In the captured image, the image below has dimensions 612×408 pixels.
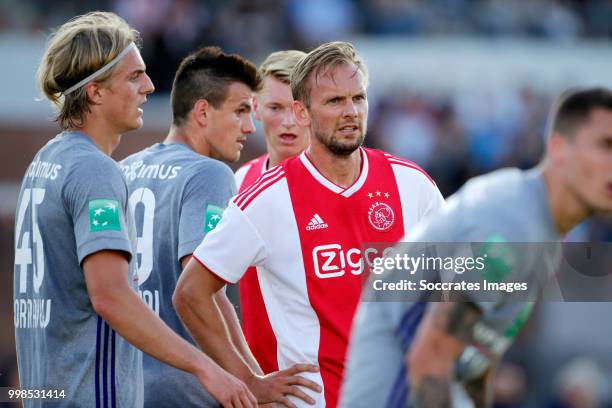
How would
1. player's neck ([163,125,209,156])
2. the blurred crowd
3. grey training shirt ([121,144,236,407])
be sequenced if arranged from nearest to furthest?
1. grey training shirt ([121,144,236,407])
2. player's neck ([163,125,209,156])
3. the blurred crowd

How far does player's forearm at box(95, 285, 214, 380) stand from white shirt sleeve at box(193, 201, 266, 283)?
0.76 metres

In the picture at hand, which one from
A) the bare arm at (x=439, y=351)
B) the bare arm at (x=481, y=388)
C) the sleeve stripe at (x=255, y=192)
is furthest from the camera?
the sleeve stripe at (x=255, y=192)

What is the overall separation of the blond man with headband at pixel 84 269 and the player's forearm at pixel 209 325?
0.34 m

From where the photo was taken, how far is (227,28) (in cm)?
1647

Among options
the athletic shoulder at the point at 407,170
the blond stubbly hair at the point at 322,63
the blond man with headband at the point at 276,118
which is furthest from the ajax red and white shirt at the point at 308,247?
the blond man with headband at the point at 276,118

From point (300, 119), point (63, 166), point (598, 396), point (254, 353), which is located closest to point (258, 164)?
point (300, 119)

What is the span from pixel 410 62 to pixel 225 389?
12.4m

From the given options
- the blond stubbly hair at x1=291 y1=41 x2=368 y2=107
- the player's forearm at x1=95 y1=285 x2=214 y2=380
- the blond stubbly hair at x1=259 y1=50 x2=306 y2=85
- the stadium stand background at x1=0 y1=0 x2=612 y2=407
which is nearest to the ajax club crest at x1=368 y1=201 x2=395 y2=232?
the blond stubbly hair at x1=291 y1=41 x2=368 y2=107

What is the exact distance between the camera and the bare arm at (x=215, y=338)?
5.42m

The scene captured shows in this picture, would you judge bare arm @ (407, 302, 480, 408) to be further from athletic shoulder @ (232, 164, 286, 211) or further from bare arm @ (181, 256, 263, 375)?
athletic shoulder @ (232, 164, 286, 211)

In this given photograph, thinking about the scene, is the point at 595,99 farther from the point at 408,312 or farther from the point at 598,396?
the point at 598,396

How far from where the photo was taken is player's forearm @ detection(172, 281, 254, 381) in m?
5.42

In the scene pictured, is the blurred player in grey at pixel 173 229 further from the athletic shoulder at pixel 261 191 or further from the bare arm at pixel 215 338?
the athletic shoulder at pixel 261 191

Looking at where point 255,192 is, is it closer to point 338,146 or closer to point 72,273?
point 338,146
